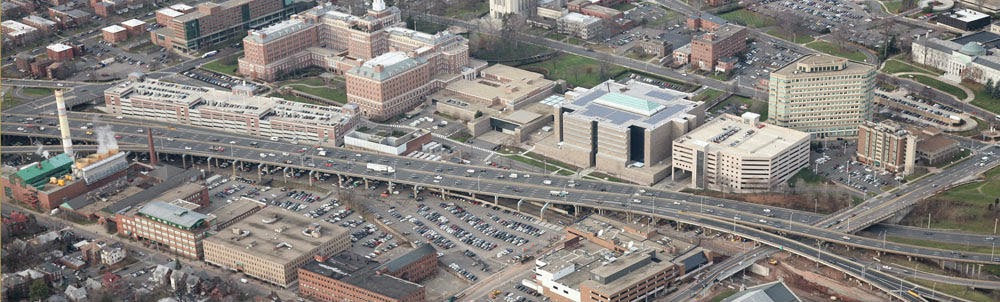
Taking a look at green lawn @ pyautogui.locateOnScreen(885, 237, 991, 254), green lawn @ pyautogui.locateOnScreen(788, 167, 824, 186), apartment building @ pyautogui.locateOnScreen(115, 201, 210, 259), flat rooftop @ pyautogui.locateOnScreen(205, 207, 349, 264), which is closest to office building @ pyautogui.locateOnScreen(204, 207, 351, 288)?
flat rooftop @ pyautogui.locateOnScreen(205, 207, 349, 264)

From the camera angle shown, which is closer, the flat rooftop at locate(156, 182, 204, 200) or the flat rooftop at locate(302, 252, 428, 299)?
the flat rooftop at locate(302, 252, 428, 299)

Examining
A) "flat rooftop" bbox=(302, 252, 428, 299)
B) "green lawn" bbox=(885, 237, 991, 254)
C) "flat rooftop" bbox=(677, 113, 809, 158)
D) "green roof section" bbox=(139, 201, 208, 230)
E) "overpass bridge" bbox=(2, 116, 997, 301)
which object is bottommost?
"green lawn" bbox=(885, 237, 991, 254)

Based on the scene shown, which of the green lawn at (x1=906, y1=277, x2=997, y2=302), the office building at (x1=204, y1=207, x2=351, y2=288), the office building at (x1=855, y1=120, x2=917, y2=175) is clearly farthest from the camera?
the office building at (x1=855, y1=120, x2=917, y2=175)

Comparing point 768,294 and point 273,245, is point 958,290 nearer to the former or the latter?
point 768,294

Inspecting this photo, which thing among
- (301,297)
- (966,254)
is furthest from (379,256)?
(966,254)

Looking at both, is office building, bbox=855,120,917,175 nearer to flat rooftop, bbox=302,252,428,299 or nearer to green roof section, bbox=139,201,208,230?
flat rooftop, bbox=302,252,428,299

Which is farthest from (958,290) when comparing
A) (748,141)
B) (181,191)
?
(181,191)
